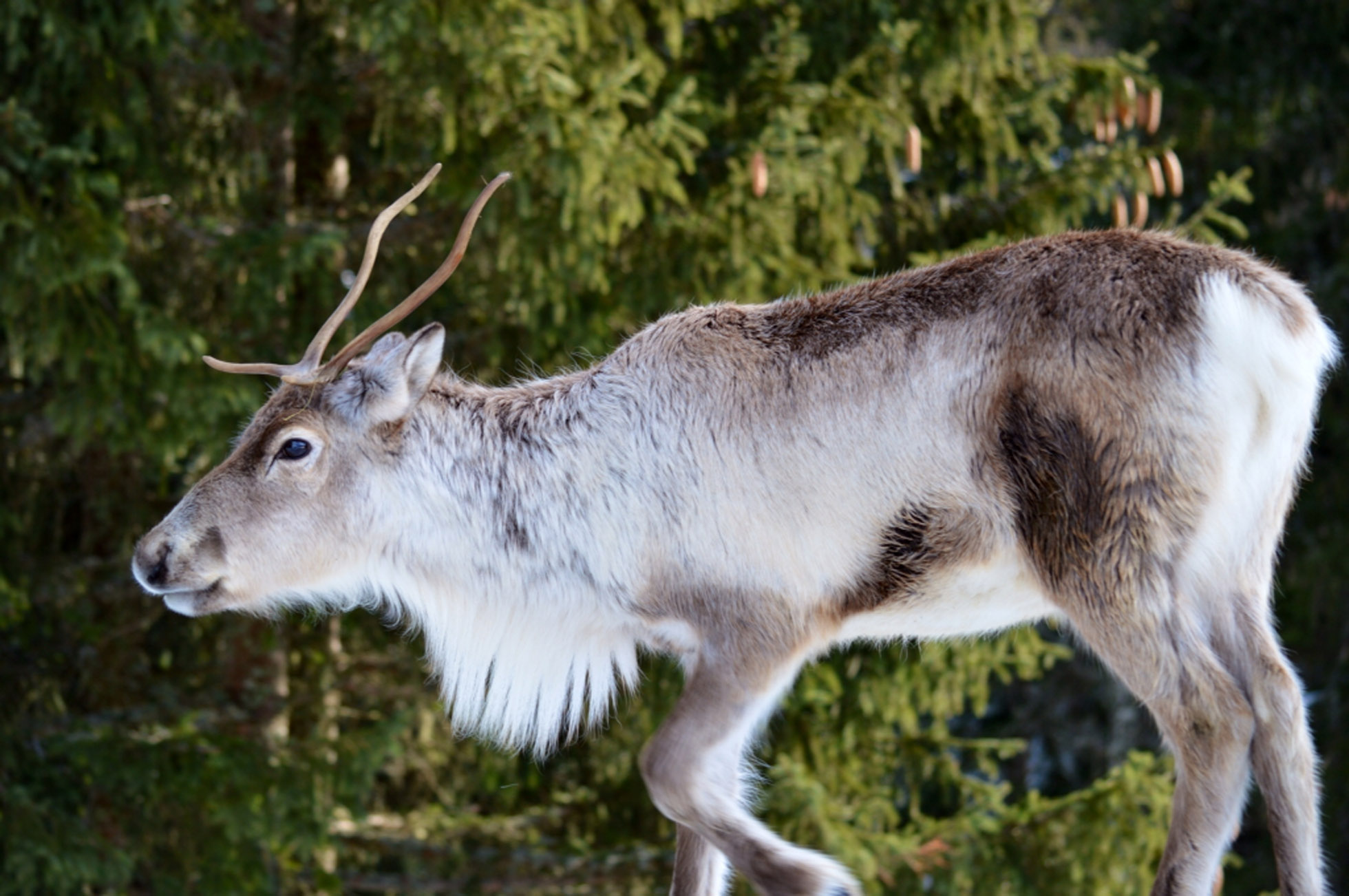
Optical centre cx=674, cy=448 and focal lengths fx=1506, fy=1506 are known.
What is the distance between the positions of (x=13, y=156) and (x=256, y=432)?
292 cm

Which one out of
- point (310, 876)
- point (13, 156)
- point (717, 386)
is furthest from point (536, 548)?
point (310, 876)

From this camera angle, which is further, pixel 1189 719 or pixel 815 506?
pixel 815 506

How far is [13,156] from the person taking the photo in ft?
21.0

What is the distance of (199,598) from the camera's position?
13.8ft

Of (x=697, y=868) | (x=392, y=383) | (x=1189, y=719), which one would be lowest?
(x=697, y=868)

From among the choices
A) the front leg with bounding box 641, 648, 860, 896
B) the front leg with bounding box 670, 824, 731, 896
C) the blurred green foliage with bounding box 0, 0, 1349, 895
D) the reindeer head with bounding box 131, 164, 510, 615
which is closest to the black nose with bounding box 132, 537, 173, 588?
the reindeer head with bounding box 131, 164, 510, 615

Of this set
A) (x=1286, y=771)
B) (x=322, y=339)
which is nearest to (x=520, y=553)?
(x=322, y=339)

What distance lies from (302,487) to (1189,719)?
2413 mm

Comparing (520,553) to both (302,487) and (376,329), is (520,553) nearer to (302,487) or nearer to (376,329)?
(302,487)

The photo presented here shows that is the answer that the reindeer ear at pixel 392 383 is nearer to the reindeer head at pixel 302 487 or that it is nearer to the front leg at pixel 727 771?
the reindeer head at pixel 302 487

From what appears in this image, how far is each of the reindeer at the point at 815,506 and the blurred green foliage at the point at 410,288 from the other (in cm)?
235

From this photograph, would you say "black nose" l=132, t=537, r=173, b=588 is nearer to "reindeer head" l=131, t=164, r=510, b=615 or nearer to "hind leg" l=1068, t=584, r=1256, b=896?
"reindeer head" l=131, t=164, r=510, b=615

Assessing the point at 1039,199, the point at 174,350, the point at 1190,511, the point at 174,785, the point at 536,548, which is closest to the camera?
the point at 1190,511

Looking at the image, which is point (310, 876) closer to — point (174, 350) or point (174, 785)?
point (174, 785)
